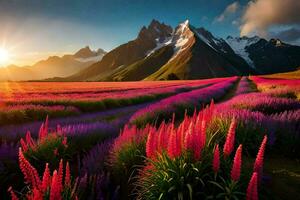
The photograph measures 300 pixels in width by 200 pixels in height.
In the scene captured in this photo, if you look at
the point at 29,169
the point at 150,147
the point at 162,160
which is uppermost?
the point at 29,169

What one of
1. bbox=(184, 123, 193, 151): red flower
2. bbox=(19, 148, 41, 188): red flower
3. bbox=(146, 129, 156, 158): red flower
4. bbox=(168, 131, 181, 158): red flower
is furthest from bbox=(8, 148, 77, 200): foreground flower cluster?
bbox=(184, 123, 193, 151): red flower

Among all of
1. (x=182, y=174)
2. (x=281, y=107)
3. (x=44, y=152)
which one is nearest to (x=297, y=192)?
(x=182, y=174)

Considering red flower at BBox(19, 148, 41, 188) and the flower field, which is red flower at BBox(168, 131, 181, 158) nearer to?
the flower field

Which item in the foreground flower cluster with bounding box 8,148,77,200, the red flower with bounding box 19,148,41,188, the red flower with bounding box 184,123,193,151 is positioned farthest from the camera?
the red flower with bounding box 184,123,193,151

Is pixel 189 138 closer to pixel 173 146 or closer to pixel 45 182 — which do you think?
pixel 173 146

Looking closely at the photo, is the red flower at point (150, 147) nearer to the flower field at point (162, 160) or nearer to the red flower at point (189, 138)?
the flower field at point (162, 160)

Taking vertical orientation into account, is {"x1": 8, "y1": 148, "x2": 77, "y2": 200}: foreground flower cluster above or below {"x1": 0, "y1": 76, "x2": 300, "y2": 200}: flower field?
above

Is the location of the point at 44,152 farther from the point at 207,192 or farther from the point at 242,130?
the point at 242,130

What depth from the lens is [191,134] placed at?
4.08m

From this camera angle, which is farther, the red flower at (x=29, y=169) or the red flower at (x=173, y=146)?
the red flower at (x=173, y=146)

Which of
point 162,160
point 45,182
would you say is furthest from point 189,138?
point 45,182

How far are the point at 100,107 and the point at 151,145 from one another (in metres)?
16.4

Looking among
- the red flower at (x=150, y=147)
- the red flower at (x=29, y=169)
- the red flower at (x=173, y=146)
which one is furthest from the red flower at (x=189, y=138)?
the red flower at (x=29, y=169)

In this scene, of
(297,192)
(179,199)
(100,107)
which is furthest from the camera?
(100,107)
